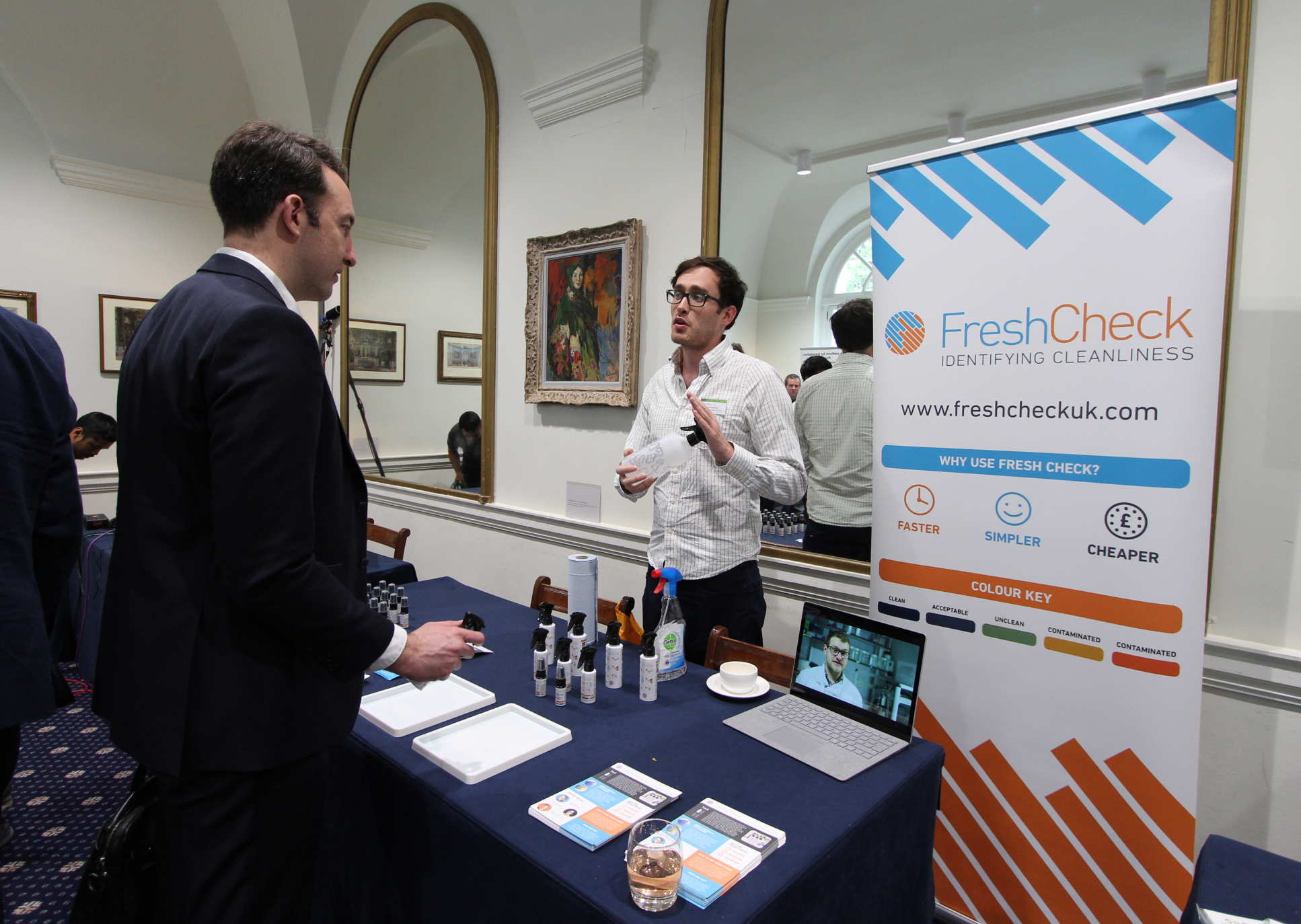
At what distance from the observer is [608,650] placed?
1.59 m

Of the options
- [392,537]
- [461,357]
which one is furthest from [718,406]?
[461,357]

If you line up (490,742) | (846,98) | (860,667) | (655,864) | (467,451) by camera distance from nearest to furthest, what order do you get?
(655,864), (490,742), (860,667), (846,98), (467,451)

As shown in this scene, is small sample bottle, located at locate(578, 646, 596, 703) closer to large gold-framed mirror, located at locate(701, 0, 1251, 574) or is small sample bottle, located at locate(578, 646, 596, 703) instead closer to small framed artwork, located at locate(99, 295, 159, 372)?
large gold-framed mirror, located at locate(701, 0, 1251, 574)

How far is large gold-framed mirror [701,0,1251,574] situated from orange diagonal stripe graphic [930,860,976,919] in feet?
2.95

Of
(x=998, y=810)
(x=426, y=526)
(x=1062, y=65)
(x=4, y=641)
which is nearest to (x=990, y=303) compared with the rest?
(x=1062, y=65)

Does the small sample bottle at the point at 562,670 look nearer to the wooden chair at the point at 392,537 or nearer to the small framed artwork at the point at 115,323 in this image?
the wooden chair at the point at 392,537

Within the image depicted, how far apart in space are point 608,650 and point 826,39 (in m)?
2.33

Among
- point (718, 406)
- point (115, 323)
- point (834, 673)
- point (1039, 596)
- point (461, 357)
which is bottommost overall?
point (834, 673)

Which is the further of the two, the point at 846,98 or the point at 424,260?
the point at 424,260

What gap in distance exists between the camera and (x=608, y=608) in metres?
2.10

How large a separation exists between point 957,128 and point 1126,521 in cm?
144

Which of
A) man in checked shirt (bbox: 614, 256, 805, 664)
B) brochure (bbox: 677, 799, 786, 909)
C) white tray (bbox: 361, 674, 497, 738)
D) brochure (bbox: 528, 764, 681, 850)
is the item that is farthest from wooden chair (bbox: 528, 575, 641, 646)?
brochure (bbox: 677, 799, 786, 909)

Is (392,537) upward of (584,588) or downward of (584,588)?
downward

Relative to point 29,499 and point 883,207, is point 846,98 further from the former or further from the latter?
point 29,499
